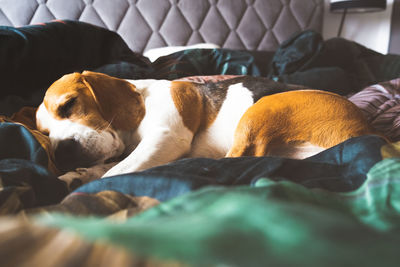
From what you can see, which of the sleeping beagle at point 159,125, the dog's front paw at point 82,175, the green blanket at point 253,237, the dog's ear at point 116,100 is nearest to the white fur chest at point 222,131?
the sleeping beagle at point 159,125

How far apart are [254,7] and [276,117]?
2.15 meters

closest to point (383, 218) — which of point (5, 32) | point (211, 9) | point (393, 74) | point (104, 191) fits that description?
point (104, 191)

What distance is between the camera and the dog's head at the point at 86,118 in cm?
99

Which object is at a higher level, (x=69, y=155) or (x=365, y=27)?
(x=365, y=27)

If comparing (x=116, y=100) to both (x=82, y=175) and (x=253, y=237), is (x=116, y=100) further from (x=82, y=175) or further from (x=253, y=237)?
(x=253, y=237)

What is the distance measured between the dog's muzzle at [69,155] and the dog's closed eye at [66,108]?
0.12 m

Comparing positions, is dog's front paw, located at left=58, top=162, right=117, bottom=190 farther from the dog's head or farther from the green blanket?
the green blanket

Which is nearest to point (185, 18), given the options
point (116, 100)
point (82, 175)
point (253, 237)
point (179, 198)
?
point (116, 100)

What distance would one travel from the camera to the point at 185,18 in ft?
8.73

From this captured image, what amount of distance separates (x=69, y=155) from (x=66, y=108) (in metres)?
0.19

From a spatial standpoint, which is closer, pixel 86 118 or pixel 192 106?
pixel 86 118

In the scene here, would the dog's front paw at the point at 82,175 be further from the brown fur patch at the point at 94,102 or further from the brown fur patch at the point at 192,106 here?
the brown fur patch at the point at 192,106

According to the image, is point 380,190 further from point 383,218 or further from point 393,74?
point 393,74

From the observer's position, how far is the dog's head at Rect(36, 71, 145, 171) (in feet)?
3.24
